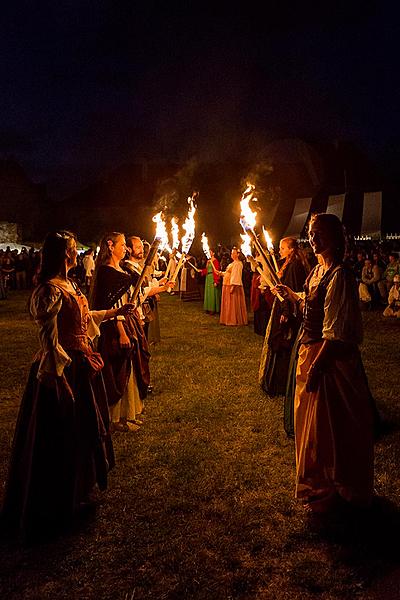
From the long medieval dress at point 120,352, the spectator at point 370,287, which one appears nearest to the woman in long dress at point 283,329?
the long medieval dress at point 120,352

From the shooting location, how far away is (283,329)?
6.48m

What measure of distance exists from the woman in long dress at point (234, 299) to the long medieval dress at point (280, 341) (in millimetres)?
6270

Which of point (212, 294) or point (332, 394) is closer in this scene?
point (332, 394)

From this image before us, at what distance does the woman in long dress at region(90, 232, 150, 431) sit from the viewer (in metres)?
5.30

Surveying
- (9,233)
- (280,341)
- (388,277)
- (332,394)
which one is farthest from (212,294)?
(9,233)

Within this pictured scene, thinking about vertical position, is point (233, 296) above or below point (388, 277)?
below

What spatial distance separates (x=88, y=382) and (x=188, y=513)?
146cm

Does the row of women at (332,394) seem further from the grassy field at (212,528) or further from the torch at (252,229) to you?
the torch at (252,229)

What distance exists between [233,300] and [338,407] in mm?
9875

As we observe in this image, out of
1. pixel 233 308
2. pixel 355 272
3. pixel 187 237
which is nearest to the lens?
pixel 187 237

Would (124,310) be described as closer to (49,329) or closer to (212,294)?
(49,329)

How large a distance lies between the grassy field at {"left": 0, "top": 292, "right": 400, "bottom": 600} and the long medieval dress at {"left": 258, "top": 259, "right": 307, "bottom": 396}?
334 millimetres

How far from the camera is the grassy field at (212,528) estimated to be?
10.4ft

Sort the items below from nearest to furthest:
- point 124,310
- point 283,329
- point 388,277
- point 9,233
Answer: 1. point 124,310
2. point 283,329
3. point 388,277
4. point 9,233
